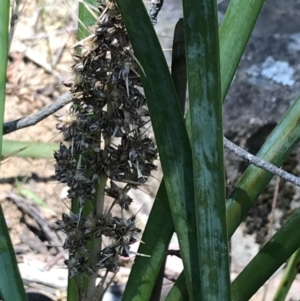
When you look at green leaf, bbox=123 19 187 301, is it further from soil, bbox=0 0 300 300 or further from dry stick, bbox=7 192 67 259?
dry stick, bbox=7 192 67 259

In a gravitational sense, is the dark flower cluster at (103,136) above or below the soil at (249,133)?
below

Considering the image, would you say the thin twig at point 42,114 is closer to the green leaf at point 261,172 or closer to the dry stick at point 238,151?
the dry stick at point 238,151

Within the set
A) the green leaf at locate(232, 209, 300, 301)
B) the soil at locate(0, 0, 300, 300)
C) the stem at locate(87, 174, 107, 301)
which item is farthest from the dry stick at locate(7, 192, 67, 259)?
the green leaf at locate(232, 209, 300, 301)

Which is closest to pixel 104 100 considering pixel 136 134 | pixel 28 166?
pixel 136 134

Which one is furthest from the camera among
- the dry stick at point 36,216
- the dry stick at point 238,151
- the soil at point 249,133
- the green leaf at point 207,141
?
the dry stick at point 36,216

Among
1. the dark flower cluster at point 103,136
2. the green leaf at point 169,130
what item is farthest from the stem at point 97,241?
the green leaf at point 169,130
